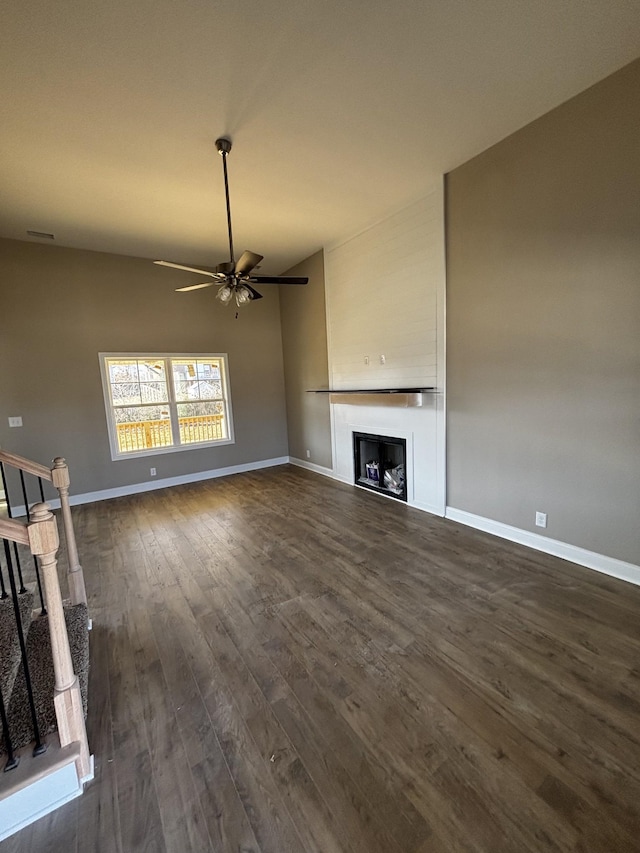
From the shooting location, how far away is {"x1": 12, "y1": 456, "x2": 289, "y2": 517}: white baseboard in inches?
185

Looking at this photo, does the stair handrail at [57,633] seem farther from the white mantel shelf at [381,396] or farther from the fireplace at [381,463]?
the fireplace at [381,463]

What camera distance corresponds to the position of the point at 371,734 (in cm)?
150

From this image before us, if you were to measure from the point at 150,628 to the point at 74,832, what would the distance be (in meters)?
1.06

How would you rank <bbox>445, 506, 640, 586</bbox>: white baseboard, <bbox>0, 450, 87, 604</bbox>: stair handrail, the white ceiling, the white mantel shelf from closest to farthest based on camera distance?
the white ceiling < <bbox>0, 450, 87, 604</bbox>: stair handrail < <bbox>445, 506, 640, 586</bbox>: white baseboard < the white mantel shelf

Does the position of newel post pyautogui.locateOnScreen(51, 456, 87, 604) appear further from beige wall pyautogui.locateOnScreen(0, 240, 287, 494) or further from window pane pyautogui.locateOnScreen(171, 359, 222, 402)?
window pane pyautogui.locateOnScreen(171, 359, 222, 402)

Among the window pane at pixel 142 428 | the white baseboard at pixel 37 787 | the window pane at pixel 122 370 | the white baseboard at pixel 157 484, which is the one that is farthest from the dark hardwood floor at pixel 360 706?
the window pane at pixel 122 370

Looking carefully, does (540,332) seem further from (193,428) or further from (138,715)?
(193,428)

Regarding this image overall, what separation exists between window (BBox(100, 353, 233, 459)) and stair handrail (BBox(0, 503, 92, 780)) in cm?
414

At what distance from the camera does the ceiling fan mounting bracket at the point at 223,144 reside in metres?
2.63

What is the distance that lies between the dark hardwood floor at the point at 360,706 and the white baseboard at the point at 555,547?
9 cm

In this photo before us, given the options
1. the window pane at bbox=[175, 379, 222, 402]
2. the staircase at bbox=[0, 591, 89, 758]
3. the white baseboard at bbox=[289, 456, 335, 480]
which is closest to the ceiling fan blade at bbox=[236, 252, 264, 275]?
the staircase at bbox=[0, 591, 89, 758]

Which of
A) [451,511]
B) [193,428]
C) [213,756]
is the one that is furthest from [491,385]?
[193,428]

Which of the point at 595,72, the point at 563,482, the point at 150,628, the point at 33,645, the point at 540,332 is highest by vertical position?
the point at 595,72

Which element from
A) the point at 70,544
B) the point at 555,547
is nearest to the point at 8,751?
the point at 70,544
